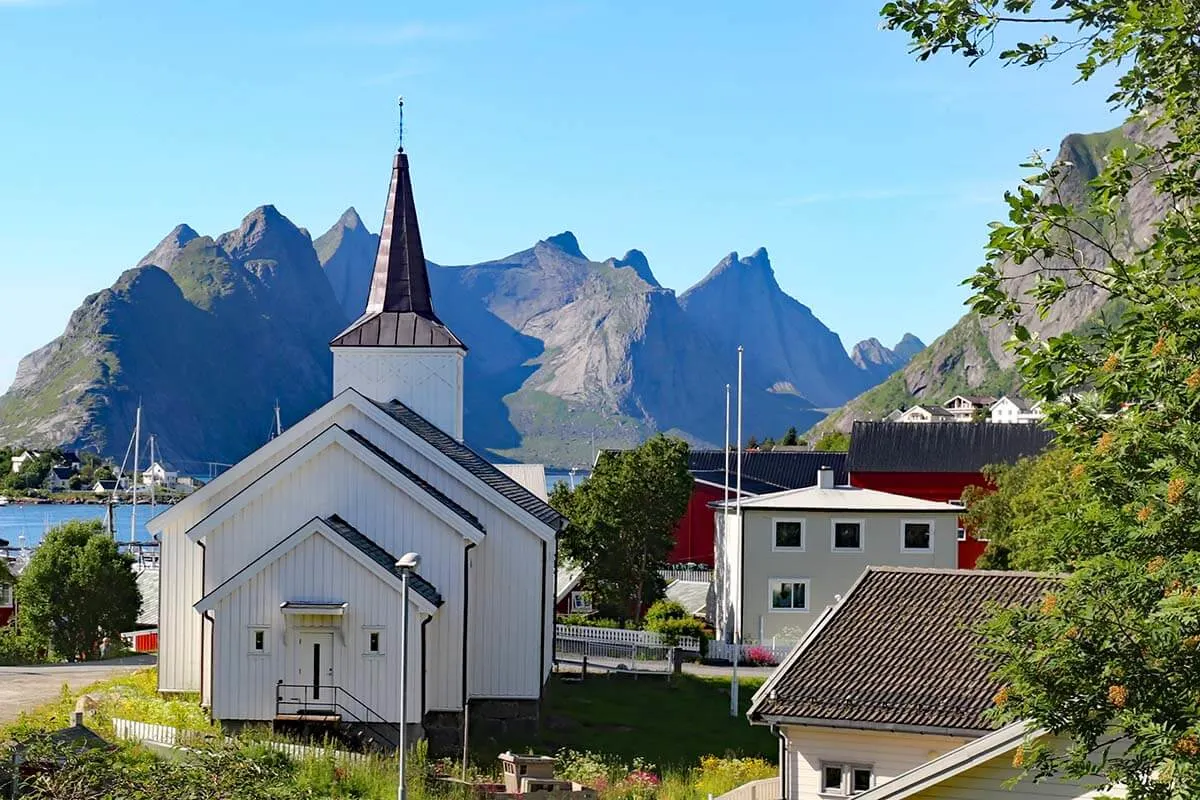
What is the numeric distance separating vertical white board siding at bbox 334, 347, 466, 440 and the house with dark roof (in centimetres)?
1821

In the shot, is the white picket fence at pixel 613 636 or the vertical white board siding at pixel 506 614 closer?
the vertical white board siding at pixel 506 614

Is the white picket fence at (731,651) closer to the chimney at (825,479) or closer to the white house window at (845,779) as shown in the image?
the chimney at (825,479)

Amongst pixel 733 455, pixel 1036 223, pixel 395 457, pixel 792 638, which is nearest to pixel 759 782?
pixel 395 457

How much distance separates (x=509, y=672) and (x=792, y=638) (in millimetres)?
17383

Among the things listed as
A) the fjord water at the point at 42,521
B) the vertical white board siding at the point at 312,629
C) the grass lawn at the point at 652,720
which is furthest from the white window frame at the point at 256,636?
the fjord water at the point at 42,521

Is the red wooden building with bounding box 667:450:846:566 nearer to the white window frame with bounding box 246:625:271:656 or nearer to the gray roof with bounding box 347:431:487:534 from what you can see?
the gray roof with bounding box 347:431:487:534

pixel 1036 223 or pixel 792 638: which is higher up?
pixel 1036 223

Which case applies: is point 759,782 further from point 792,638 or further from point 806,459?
point 806,459

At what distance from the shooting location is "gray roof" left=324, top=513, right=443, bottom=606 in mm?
27922

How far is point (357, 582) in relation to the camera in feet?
91.5

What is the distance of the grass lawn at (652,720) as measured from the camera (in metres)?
29.7

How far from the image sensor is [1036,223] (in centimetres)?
1028

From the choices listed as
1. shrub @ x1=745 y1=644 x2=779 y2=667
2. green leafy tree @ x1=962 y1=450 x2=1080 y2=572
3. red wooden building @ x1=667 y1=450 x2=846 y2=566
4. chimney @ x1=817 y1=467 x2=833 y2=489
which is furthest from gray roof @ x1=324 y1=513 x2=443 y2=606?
red wooden building @ x1=667 y1=450 x2=846 y2=566

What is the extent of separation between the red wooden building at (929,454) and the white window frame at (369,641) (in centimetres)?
4607
